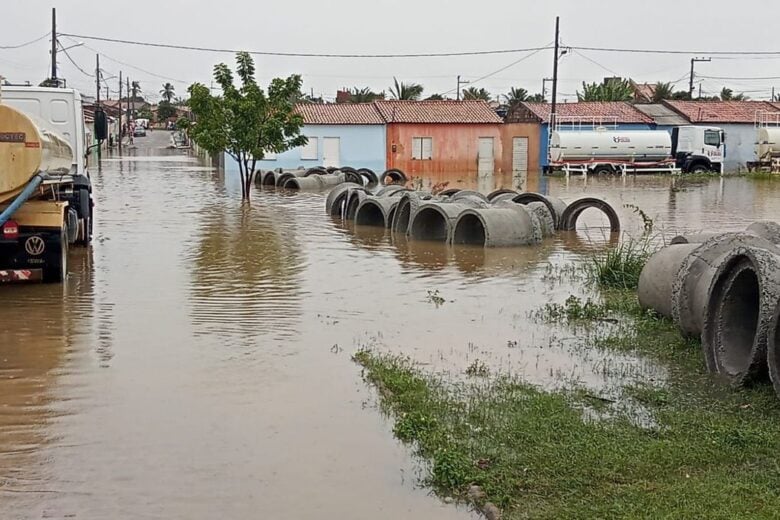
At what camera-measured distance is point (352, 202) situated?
21.8 meters

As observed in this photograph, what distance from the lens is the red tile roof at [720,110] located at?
53.2 metres

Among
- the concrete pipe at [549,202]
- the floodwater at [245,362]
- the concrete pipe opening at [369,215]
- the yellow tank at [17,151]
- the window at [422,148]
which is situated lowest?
the floodwater at [245,362]

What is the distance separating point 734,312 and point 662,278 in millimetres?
1989

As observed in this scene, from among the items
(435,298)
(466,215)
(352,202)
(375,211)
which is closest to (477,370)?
(435,298)

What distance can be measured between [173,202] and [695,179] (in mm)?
25987

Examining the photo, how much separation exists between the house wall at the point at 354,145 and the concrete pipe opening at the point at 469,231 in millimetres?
30352

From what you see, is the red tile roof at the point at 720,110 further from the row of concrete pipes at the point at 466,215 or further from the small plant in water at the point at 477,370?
the small plant in water at the point at 477,370

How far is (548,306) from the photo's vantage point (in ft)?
36.2

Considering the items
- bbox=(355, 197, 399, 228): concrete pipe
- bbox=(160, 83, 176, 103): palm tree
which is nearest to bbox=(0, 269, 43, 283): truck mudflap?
bbox=(355, 197, 399, 228): concrete pipe

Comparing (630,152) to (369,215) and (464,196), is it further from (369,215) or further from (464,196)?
(464,196)

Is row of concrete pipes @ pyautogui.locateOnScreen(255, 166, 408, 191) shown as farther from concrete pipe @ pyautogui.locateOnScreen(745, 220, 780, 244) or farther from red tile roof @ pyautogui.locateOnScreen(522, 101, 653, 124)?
concrete pipe @ pyautogui.locateOnScreen(745, 220, 780, 244)

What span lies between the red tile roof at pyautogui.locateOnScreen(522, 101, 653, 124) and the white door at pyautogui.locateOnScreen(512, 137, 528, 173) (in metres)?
1.60

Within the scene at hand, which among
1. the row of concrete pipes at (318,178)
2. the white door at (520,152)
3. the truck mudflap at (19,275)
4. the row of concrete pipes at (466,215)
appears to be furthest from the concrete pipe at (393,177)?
the truck mudflap at (19,275)

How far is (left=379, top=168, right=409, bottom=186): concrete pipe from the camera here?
→ 127ft
